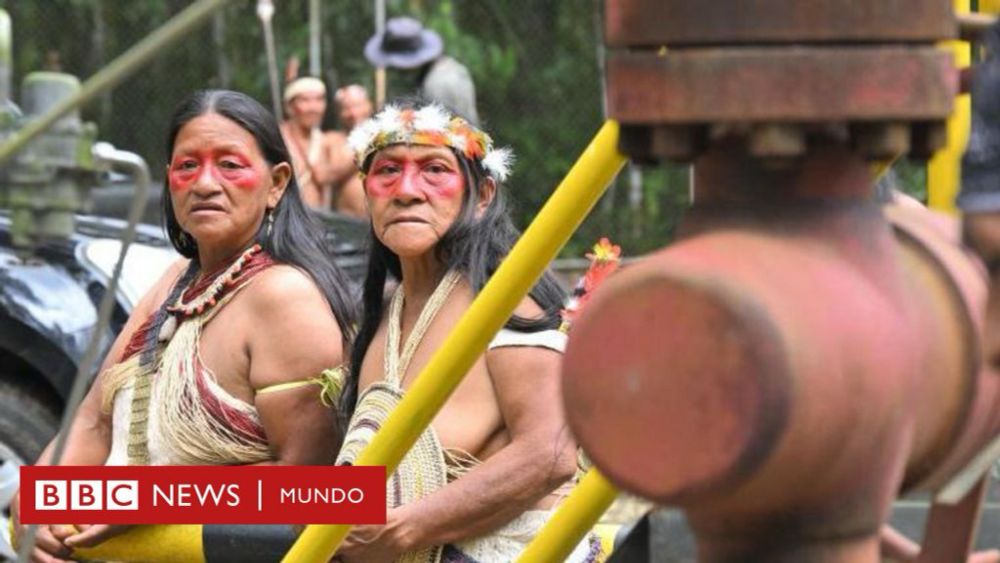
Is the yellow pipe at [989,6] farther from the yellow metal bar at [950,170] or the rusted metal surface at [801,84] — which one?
the rusted metal surface at [801,84]

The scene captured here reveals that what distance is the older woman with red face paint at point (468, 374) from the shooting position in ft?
13.6

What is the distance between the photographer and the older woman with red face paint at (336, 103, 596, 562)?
414 centimetres

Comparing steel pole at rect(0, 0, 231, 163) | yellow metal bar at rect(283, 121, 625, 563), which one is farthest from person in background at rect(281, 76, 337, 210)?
steel pole at rect(0, 0, 231, 163)

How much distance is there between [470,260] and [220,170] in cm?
70

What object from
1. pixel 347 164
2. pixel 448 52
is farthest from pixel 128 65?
pixel 448 52

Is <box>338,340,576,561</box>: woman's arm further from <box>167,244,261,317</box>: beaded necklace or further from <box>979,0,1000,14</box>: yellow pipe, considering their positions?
<box>979,0,1000,14</box>: yellow pipe

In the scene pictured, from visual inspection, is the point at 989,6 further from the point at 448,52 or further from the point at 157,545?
the point at 448,52

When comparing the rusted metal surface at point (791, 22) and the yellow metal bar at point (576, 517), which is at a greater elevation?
the rusted metal surface at point (791, 22)

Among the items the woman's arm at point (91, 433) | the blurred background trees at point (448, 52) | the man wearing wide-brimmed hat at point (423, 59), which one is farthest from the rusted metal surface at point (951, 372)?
the blurred background trees at point (448, 52)

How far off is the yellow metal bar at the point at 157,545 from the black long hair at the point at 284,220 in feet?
1.64

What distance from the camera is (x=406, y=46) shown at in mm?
13531

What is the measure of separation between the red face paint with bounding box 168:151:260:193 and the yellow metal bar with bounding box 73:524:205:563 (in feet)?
2.34

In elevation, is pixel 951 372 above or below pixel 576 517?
above

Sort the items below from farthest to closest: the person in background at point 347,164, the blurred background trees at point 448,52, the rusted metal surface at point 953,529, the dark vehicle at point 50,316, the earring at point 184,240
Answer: the blurred background trees at point 448,52 < the person in background at point 347,164 < the dark vehicle at point 50,316 < the earring at point 184,240 < the rusted metal surface at point 953,529
